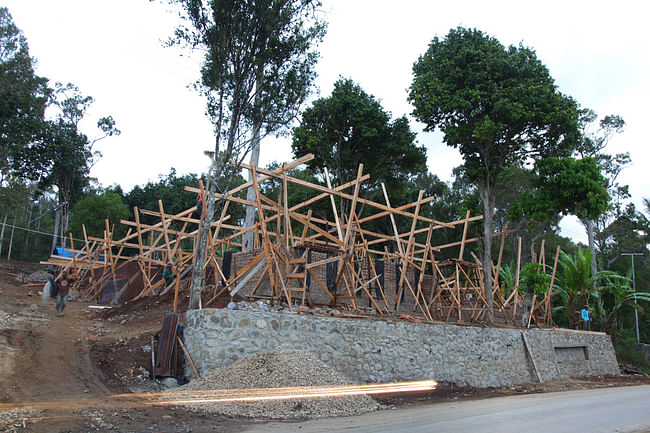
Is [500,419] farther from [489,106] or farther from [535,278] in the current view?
[489,106]

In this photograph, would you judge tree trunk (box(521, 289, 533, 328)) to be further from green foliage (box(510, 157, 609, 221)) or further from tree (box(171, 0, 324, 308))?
tree (box(171, 0, 324, 308))

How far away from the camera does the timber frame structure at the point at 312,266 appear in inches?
470

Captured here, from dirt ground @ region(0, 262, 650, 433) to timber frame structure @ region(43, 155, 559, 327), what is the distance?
2.02 meters

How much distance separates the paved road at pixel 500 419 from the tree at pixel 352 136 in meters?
13.7

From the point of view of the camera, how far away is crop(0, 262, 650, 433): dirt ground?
244 inches

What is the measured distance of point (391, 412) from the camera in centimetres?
840

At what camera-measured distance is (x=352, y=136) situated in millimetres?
21812

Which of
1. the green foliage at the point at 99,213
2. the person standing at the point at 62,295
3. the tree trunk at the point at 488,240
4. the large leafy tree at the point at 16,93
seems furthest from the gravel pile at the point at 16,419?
the green foliage at the point at 99,213

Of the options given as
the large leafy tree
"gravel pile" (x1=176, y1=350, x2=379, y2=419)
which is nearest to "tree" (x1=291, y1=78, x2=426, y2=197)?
"gravel pile" (x1=176, y1=350, x2=379, y2=419)

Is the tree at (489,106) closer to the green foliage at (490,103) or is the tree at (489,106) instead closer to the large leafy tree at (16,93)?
the green foliage at (490,103)

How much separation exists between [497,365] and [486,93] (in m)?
9.77

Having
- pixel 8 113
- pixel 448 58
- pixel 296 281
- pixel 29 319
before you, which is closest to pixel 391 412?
pixel 296 281

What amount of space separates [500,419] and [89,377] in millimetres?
7461

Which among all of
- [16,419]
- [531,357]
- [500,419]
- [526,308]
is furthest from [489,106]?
[16,419]
